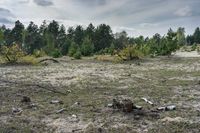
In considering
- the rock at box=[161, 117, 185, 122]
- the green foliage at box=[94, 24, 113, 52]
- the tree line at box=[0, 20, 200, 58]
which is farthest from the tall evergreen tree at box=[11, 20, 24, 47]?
the rock at box=[161, 117, 185, 122]

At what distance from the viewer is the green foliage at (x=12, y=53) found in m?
31.3

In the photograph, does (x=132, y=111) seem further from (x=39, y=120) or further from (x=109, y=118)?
(x=39, y=120)

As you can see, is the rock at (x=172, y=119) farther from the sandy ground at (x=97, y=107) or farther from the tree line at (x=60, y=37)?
the tree line at (x=60, y=37)

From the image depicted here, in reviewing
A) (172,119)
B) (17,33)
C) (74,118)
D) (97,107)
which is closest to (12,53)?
(97,107)

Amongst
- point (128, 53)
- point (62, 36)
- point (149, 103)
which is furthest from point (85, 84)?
point (62, 36)

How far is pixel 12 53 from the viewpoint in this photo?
31.3 metres

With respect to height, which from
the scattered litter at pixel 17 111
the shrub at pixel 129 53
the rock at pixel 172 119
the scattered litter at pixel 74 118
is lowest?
the rock at pixel 172 119

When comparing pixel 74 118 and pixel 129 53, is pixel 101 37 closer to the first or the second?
pixel 129 53

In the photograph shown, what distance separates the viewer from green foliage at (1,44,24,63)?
103ft

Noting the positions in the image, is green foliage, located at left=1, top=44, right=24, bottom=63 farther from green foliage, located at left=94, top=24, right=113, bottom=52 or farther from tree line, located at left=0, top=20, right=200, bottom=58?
green foliage, located at left=94, top=24, right=113, bottom=52

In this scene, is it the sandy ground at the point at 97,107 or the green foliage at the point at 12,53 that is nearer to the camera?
the sandy ground at the point at 97,107

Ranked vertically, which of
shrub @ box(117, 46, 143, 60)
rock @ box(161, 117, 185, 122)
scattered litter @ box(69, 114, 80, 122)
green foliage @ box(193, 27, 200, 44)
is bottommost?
rock @ box(161, 117, 185, 122)

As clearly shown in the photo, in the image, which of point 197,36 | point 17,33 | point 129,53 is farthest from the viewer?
point 197,36

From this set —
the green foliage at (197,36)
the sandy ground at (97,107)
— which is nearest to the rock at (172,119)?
the sandy ground at (97,107)
